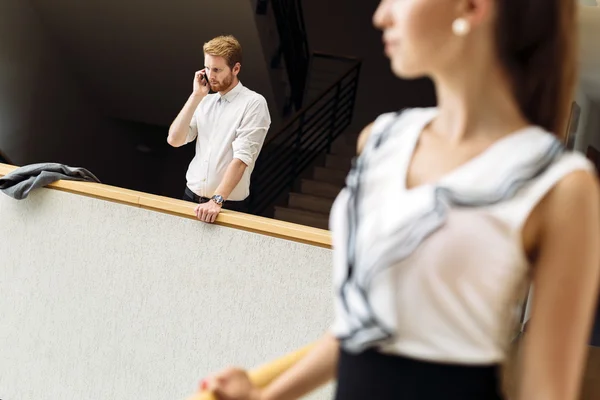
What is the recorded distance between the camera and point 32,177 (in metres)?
3.22

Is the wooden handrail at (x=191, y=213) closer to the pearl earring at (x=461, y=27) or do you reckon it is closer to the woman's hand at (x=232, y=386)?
the woman's hand at (x=232, y=386)

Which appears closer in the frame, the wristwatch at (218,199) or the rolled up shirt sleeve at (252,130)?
the wristwatch at (218,199)

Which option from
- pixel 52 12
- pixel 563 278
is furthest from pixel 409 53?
pixel 52 12

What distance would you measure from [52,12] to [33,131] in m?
1.23

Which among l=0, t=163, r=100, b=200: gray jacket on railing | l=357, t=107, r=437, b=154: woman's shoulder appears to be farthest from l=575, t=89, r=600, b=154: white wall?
l=357, t=107, r=437, b=154: woman's shoulder

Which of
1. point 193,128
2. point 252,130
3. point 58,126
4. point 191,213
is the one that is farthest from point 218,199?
point 58,126

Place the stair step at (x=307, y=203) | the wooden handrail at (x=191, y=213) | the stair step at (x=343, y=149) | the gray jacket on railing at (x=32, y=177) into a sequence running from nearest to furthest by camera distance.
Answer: the wooden handrail at (x=191, y=213) < the gray jacket on railing at (x=32, y=177) < the stair step at (x=307, y=203) < the stair step at (x=343, y=149)

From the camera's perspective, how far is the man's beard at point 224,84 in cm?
330

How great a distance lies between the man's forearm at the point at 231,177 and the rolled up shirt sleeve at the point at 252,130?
0.06 meters

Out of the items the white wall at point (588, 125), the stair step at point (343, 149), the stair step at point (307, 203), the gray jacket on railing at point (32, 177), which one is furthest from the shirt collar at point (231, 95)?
the stair step at point (343, 149)

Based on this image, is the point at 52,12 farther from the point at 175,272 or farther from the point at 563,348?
the point at 563,348

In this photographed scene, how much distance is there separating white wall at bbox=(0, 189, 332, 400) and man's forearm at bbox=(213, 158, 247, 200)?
15 cm

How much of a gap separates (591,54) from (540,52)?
449 cm

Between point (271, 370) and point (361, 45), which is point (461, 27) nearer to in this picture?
point (271, 370)
